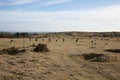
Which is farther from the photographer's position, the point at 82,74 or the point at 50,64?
the point at 50,64

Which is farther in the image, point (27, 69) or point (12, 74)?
point (27, 69)

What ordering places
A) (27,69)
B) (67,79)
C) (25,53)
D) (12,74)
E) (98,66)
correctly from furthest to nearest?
(25,53) < (98,66) < (27,69) < (12,74) < (67,79)

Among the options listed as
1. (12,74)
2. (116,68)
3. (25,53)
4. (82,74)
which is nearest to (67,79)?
(82,74)

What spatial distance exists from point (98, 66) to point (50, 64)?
188 inches

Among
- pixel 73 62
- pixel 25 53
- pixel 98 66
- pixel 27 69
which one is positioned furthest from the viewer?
pixel 25 53

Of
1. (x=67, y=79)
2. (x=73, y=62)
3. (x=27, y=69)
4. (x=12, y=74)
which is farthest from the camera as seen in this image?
(x=73, y=62)

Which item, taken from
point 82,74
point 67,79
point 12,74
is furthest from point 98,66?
point 12,74

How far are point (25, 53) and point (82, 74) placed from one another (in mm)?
11520

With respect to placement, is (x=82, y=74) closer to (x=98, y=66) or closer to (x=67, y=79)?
(x=67, y=79)

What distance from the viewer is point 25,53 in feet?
94.9

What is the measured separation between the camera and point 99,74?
1956 centimetres

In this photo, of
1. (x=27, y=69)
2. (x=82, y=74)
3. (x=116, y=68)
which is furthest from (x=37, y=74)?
(x=116, y=68)

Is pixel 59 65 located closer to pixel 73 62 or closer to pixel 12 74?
pixel 73 62

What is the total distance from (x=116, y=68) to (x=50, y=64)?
21.2ft
